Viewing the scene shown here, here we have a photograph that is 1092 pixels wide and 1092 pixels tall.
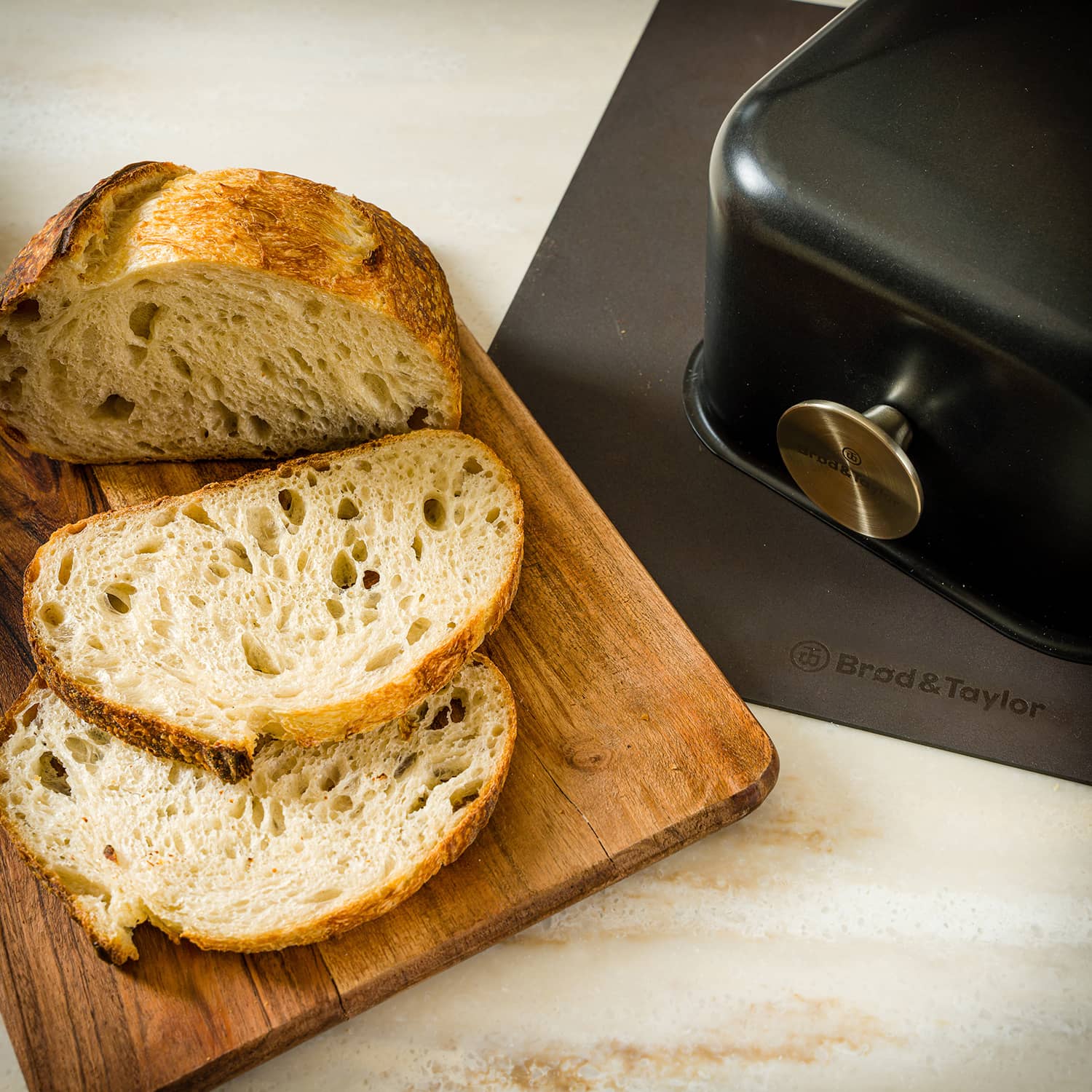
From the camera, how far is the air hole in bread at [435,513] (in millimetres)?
1193

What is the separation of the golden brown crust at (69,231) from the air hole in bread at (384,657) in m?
0.50

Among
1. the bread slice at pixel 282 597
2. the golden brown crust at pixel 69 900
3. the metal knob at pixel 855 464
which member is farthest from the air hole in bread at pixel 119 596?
the metal knob at pixel 855 464

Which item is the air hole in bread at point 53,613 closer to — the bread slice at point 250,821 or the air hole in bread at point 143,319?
the bread slice at point 250,821

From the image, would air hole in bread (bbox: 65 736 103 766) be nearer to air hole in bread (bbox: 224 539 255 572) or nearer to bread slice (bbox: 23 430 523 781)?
bread slice (bbox: 23 430 523 781)

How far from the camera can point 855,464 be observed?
111 cm

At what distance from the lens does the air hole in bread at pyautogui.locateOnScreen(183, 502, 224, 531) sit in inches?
45.8

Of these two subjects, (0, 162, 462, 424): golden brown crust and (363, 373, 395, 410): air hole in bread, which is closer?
(0, 162, 462, 424): golden brown crust

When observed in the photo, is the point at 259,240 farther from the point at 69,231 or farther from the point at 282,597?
the point at 282,597

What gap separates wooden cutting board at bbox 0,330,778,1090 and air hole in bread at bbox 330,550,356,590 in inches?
6.3

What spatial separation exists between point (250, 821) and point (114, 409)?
0.53 m

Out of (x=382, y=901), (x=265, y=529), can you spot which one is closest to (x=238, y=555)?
(x=265, y=529)

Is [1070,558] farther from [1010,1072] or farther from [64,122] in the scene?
[64,122]

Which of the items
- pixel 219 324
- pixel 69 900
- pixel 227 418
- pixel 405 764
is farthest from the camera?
pixel 227 418

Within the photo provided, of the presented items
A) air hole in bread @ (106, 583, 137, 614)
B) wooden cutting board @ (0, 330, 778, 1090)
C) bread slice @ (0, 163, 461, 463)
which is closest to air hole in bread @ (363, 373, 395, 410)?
bread slice @ (0, 163, 461, 463)
